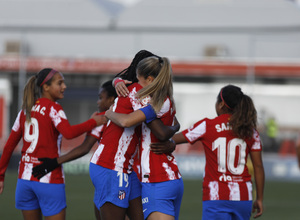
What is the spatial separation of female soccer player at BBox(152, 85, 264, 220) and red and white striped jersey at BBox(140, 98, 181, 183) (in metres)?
0.71

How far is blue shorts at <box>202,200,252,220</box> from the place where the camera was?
505 centimetres

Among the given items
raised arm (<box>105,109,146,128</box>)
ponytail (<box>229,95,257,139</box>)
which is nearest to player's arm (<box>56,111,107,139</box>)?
raised arm (<box>105,109,146,128</box>)

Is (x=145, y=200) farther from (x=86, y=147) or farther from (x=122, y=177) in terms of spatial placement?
(x=86, y=147)

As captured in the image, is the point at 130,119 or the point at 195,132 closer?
the point at 130,119

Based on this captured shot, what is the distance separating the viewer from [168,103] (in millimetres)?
4504

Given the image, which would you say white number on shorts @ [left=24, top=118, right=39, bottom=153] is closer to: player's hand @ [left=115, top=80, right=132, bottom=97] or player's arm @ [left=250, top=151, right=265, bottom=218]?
player's hand @ [left=115, top=80, right=132, bottom=97]

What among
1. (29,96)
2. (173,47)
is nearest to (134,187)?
(29,96)

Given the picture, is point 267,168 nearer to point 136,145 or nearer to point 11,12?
point 136,145

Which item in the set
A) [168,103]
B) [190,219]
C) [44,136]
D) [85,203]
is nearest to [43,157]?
[44,136]

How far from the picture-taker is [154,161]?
4.50 meters

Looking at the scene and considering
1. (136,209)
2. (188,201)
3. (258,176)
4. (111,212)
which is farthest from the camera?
(188,201)

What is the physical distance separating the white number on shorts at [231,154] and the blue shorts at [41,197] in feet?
4.73

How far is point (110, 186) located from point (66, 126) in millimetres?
1017

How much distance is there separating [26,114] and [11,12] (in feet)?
108
